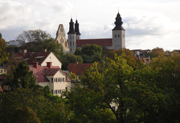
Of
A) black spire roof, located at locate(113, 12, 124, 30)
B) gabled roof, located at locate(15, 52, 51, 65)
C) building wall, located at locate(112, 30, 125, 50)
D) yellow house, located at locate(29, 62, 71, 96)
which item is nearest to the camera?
yellow house, located at locate(29, 62, 71, 96)

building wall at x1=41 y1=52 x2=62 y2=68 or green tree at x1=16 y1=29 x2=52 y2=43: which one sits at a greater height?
green tree at x1=16 y1=29 x2=52 y2=43

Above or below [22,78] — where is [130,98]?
below

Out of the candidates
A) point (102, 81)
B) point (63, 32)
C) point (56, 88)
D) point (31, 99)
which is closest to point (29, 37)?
point (63, 32)

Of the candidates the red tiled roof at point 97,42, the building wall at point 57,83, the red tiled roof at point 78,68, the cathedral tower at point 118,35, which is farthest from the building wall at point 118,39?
the building wall at point 57,83

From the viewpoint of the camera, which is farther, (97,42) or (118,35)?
(97,42)

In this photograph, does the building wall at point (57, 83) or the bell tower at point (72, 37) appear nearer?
the building wall at point (57, 83)

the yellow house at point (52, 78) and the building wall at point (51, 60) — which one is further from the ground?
the building wall at point (51, 60)

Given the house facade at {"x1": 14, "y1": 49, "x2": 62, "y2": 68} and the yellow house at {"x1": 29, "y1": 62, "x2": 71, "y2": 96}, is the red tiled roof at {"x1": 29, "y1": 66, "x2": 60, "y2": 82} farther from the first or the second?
the house facade at {"x1": 14, "y1": 49, "x2": 62, "y2": 68}

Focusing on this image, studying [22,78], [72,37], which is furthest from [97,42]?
[22,78]

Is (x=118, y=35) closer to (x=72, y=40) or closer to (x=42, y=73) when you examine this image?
(x=72, y=40)

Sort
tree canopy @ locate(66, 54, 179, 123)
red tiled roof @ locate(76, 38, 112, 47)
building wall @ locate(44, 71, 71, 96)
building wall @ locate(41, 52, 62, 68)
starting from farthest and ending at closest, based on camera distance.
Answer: red tiled roof @ locate(76, 38, 112, 47) < building wall @ locate(41, 52, 62, 68) < building wall @ locate(44, 71, 71, 96) < tree canopy @ locate(66, 54, 179, 123)

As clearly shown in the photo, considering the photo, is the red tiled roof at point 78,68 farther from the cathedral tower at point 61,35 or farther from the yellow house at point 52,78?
the cathedral tower at point 61,35

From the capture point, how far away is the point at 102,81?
68.5 feet

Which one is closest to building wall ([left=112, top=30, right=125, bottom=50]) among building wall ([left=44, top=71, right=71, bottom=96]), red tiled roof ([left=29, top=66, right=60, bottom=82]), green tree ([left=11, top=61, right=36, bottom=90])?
building wall ([left=44, top=71, right=71, bottom=96])
